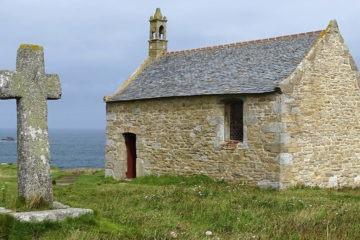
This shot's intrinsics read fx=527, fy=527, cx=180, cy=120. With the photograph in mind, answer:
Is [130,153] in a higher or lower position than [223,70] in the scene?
lower

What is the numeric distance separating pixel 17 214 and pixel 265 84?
1141cm

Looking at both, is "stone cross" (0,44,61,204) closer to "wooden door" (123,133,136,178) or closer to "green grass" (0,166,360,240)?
"green grass" (0,166,360,240)

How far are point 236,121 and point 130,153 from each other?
19.6 ft

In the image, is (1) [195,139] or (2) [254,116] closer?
(2) [254,116]

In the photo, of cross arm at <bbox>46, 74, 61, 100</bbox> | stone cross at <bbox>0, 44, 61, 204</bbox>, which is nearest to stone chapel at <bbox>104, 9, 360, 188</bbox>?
cross arm at <bbox>46, 74, 61, 100</bbox>

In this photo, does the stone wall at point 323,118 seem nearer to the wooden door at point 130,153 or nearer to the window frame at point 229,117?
the window frame at point 229,117

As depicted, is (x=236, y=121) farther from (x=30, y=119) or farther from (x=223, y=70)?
(x=30, y=119)

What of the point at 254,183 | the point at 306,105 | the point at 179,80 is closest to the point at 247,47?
the point at 179,80

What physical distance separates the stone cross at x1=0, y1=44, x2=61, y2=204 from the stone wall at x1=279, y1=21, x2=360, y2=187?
9954 millimetres

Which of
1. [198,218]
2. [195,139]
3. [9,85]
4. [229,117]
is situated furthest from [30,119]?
[195,139]

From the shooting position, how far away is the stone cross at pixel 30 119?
8859 millimetres

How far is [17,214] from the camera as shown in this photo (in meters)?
8.27

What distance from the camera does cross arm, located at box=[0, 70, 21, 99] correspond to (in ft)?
28.8

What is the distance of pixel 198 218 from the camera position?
10.9m
